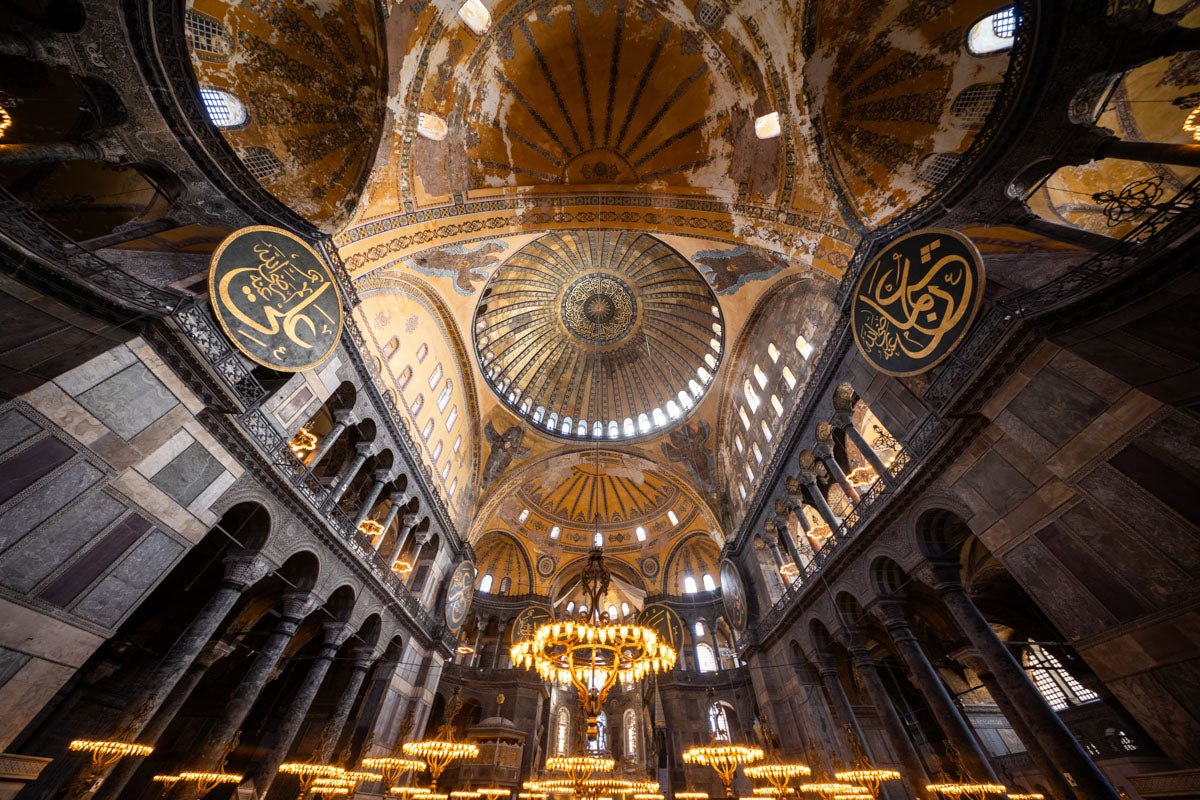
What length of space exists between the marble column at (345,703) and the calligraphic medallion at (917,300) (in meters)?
12.8

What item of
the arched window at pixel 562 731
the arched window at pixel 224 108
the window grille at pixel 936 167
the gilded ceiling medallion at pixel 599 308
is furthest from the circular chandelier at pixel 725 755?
the arched window at pixel 224 108

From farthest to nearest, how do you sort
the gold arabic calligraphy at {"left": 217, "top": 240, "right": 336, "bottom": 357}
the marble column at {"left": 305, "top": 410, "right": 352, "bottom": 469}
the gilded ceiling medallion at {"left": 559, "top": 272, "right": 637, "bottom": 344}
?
the gilded ceiling medallion at {"left": 559, "top": 272, "right": 637, "bottom": 344}, the marble column at {"left": 305, "top": 410, "right": 352, "bottom": 469}, the gold arabic calligraphy at {"left": 217, "top": 240, "right": 336, "bottom": 357}

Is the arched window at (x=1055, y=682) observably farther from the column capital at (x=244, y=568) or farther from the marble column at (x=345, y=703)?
the column capital at (x=244, y=568)

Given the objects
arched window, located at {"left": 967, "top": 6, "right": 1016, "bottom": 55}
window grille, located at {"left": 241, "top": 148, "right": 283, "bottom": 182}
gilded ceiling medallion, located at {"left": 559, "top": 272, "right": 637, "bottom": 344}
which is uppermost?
gilded ceiling medallion, located at {"left": 559, "top": 272, "right": 637, "bottom": 344}

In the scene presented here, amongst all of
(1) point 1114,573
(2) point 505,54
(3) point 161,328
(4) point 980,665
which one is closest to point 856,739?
(4) point 980,665

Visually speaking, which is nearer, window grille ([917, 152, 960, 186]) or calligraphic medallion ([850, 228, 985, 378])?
calligraphic medallion ([850, 228, 985, 378])

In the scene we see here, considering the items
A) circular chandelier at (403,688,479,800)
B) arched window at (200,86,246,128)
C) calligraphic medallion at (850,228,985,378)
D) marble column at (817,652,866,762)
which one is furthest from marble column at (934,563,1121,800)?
arched window at (200,86,246,128)

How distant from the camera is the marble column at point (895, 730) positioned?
25.7 feet

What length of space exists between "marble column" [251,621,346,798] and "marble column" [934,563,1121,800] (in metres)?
11.9

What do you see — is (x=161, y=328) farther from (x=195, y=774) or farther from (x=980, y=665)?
(x=980, y=665)

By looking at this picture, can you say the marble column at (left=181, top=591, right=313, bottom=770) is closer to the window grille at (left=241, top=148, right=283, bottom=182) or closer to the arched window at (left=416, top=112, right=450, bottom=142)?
the window grille at (left=241, top=148, right=283, bottom=182)

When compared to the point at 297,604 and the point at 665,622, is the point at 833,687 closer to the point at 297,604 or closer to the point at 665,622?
the point at 665,622

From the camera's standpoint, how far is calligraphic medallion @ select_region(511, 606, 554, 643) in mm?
18586

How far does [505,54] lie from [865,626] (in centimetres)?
1518
